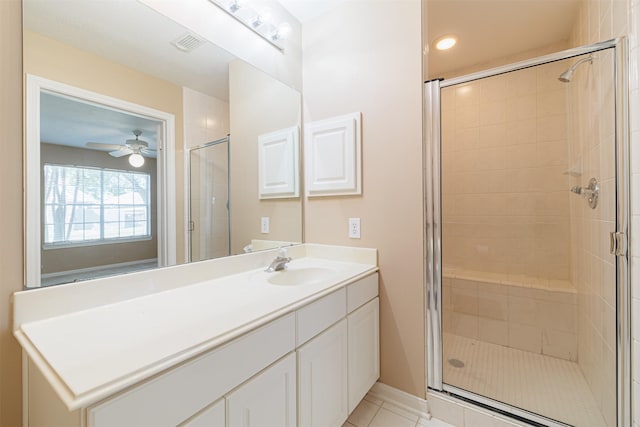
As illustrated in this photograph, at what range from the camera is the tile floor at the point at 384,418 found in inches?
52.7

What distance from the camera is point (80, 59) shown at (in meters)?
0.90

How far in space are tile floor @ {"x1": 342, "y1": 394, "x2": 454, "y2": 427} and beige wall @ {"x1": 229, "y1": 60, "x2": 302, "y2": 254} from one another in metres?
1.07

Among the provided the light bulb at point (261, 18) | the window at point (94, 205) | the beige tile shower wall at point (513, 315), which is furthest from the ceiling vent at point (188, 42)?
the beige tile shower wall at point (513, 315)

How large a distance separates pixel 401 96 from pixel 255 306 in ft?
4.39

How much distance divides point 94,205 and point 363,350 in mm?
1362

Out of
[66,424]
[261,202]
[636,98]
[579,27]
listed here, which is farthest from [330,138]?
[579,27]

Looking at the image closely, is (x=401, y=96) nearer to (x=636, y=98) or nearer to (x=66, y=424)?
(x=636, y=98)

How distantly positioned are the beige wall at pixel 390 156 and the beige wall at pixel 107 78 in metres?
0.93

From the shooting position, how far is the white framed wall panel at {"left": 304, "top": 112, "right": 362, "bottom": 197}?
1.59m

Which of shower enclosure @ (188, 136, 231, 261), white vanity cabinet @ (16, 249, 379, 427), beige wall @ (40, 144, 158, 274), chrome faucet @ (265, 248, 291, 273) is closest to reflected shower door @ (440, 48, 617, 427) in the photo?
white vanity cabinet @ (16, 249, 379, 427)

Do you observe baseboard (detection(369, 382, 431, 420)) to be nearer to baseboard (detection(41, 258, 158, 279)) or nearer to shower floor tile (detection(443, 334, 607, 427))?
shower floor tile (detection(443, 334, 607, 427))

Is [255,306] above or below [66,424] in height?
above

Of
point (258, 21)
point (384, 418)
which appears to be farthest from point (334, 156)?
point (384, 418)

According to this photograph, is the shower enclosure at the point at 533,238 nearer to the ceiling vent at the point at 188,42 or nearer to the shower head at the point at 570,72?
the shower head at the point at 570,72
